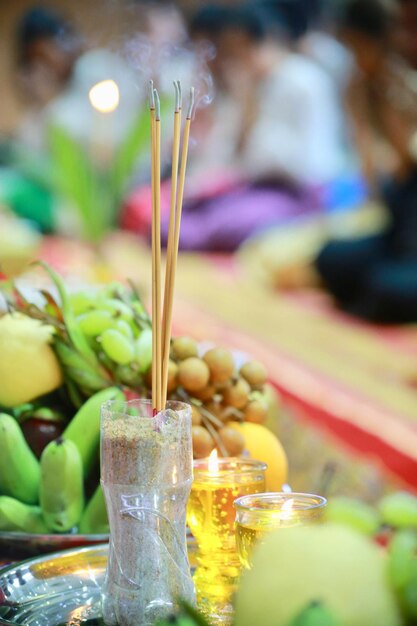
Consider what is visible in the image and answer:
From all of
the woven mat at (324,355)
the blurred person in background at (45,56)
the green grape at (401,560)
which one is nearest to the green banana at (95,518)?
the green grape at (401,560)

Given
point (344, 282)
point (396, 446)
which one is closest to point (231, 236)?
point (344, 282)

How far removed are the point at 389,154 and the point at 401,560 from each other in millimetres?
2296

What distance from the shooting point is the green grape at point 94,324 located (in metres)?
0.64

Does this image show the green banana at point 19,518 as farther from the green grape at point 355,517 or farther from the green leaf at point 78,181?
the green leaf at point 78,181

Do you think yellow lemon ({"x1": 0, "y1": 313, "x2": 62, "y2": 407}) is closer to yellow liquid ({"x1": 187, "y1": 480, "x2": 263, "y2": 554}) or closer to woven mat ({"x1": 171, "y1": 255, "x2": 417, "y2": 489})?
yellow liquid ({"x1": 187, "y1": 480, "x2": 263, "y2": 554})

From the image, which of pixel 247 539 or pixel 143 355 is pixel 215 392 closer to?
pixel 143 355

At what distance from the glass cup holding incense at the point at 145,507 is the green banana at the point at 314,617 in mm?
132

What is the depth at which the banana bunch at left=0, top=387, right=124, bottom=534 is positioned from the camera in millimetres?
576

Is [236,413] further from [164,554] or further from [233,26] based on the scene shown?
[233,26]

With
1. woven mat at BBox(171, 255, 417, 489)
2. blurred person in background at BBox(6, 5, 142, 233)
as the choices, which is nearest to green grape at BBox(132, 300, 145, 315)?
woven mat at BBox(171, 255, 417, 489)

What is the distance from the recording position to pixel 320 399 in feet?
4.56

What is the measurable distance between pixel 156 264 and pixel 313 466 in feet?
2.11

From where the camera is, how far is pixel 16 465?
0.59 meters

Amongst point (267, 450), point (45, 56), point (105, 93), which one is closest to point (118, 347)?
point (267, 450)
